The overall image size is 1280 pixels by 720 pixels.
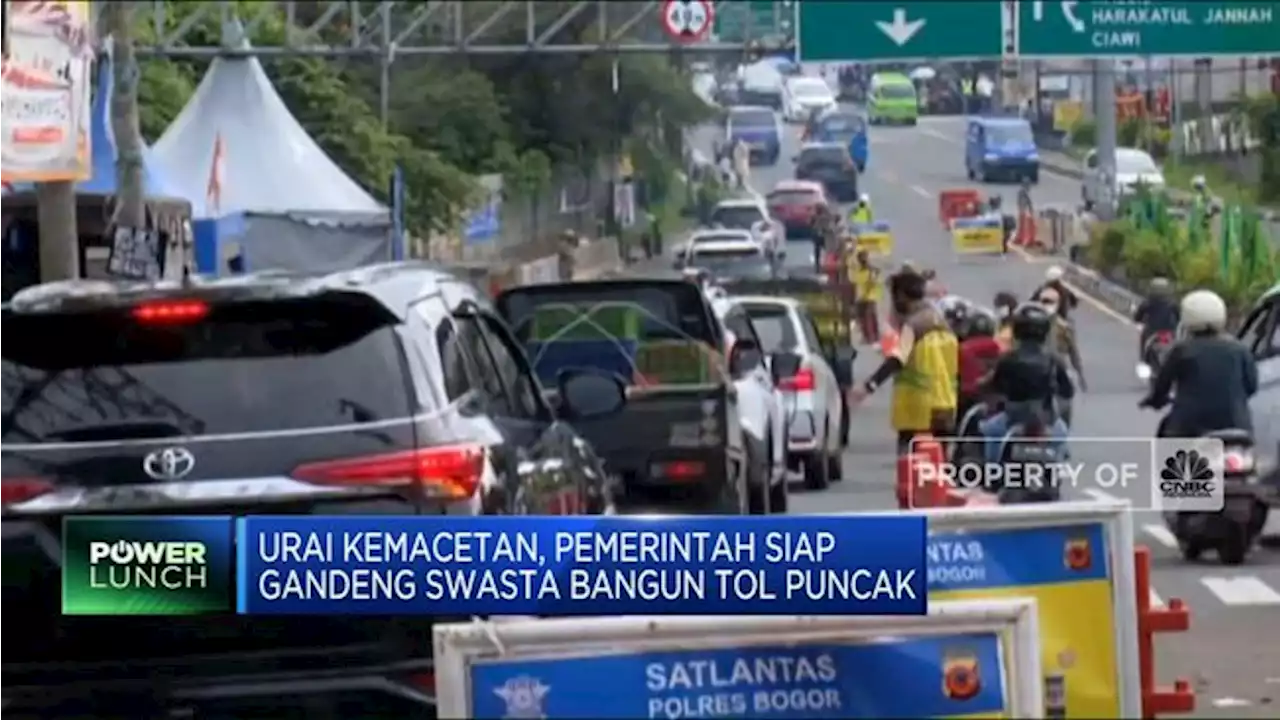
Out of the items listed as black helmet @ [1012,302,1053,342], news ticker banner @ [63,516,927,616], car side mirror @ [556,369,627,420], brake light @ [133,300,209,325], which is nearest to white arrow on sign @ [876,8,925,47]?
black helmet @ [1012,302,1053,342]

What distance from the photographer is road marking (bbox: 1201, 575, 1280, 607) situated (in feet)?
42.9

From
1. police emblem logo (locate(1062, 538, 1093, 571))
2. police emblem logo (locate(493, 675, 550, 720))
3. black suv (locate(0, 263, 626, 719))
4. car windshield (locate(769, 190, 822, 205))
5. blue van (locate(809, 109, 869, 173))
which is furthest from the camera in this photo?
car windshield (locate(769, 190, 822, 205))

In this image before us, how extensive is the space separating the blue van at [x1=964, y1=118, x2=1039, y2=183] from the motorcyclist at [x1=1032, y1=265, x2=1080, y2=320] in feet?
2.57

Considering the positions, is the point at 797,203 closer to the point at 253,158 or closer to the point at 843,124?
the point at 843,124

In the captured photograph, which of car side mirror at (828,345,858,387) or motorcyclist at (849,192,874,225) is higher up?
motorcyclist at (849,192,874,225)

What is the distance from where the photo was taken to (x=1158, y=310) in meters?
17.6

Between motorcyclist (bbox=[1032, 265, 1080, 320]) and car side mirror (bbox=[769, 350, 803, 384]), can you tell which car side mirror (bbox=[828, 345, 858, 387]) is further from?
motorcyclist (bbox=[1032, 265, 1080, 320])

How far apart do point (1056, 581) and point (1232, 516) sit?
6678 mm

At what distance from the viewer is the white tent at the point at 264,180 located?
26875 mm

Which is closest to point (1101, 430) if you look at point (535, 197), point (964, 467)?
point (964, 467)

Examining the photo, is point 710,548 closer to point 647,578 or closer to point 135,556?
point 647,578

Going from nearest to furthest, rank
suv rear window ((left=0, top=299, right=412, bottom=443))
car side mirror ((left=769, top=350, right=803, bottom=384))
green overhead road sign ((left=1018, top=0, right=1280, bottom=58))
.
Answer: suv rear window ((left=0, top=299, right=412, bottom=443)) → green overhead road sign ((left=1018, top=0, right=1280, bottom=58)) → car side mirror ((left=769, top=350, right=803, bottom=384))

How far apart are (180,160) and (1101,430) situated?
38.7ft

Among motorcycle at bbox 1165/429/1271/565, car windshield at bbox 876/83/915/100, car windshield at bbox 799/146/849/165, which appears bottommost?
motorcycle at bbox 1165/429/1271/565
